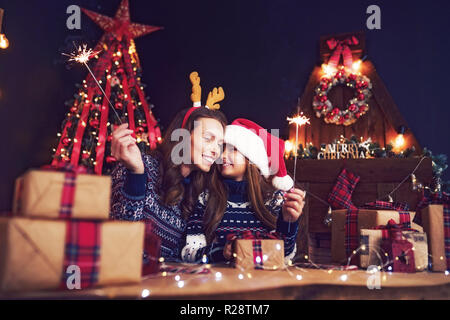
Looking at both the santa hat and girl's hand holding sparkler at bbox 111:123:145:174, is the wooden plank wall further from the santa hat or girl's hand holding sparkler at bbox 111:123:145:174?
girl's hand holding sparkler at bbox 111:123:145:174

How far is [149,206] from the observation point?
4.50ft

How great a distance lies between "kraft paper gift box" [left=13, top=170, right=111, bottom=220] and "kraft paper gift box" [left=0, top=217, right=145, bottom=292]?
0.04m

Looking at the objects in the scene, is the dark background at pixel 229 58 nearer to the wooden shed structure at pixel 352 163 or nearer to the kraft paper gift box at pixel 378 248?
the wooden shed structure at pixel 352 163

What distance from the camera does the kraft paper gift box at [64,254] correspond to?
0.48 metres

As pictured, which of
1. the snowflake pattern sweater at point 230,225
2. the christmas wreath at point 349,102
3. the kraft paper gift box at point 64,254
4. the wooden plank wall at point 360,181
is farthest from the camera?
the christmas wreath at point 349,102

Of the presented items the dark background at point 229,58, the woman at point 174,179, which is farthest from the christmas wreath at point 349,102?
the woman at point 174,179

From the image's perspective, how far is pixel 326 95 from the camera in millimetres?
3174

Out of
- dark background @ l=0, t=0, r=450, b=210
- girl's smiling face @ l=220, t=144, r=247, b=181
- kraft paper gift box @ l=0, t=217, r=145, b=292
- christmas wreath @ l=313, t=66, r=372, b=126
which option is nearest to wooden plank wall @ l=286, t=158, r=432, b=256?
dark background @ l=0, t=0, r=450, b=210

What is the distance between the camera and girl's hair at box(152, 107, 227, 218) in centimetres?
146

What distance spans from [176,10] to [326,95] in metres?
1.77

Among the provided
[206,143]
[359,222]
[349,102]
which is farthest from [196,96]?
[349,102]

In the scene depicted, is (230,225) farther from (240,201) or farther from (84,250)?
(84,250)

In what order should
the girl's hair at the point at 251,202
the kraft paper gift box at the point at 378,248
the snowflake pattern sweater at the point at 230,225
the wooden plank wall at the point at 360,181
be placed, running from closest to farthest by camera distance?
the kraft paper gift box at the point at 378,248
the snowflake pattern sweater at the point at 230,225
the girl's hair at the point at 251,202
the wooden plank wall at the point at 360,181

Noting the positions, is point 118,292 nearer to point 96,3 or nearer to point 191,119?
point 191,119
